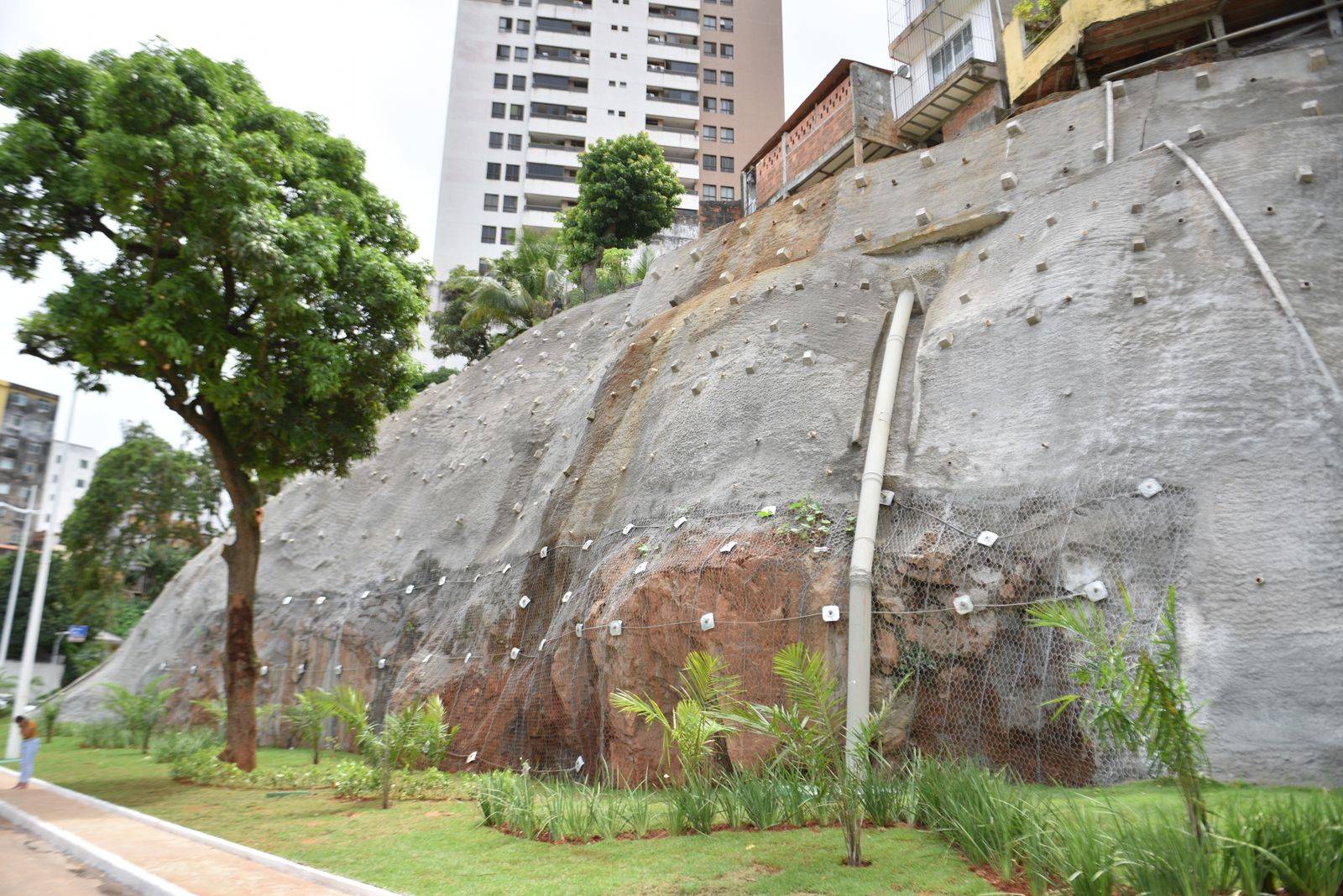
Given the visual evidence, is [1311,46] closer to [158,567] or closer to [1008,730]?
[1008,730]

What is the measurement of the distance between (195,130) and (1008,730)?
1187cm

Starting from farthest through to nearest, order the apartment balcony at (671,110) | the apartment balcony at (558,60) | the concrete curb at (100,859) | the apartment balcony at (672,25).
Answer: the apartment balcony at (672,25)
the apartment balcony at (558,60)
the apartment balcony at (671,110)
the concrete curb at (100,859)

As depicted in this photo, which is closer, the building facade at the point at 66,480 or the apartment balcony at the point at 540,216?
the building facade at the point at 66,480

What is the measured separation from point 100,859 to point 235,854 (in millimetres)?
1061

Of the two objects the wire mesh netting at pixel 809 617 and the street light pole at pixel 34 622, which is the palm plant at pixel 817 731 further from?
the street light pole at pixel 34 622

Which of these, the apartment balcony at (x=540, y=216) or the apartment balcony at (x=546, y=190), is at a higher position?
the apartment balcony at (x=546, y=190)

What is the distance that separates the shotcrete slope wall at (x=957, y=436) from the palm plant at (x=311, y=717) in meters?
1.08

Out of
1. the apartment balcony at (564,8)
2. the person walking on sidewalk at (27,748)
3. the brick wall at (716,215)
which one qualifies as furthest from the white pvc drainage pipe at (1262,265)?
the apartment balcony at (564,8)

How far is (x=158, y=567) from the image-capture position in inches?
1460

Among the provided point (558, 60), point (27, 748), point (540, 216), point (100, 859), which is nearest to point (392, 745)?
point (100, 859)

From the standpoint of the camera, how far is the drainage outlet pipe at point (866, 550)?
8727 millimetres

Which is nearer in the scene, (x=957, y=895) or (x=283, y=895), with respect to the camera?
(x=957, y=895)

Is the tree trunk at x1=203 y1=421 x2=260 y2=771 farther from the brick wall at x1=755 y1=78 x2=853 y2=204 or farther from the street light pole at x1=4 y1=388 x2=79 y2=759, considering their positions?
the brick wall at x1=755 y1=78 x2=853 y2=204

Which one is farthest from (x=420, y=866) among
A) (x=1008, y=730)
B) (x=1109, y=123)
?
(x=1109, y=123)
